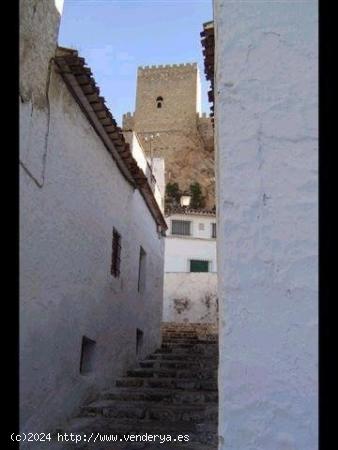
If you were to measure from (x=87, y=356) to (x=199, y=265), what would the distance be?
19558mm

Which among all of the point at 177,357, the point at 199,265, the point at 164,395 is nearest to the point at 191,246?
the point at 199,265

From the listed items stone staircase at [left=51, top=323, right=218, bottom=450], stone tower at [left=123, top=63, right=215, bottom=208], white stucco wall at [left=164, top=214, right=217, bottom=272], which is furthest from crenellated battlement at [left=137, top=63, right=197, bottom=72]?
stone staircase at [left=51, top=323, right=218, bottom=450]

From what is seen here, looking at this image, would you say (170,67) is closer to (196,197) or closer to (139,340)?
(196,197)

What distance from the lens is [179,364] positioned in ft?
35.3

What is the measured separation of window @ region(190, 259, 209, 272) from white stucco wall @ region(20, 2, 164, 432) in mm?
16771

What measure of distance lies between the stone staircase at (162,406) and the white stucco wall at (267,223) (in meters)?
4.24

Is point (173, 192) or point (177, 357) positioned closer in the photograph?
point (177, 357)

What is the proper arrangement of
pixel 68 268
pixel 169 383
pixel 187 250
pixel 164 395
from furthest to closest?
pixel 187 250
pixel 169 383
pixel 164 395
pixel 68 268

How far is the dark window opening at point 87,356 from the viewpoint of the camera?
328 inches

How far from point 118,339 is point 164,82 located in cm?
3673

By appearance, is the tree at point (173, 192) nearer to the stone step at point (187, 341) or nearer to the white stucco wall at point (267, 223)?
the stone step at point (187, 341)

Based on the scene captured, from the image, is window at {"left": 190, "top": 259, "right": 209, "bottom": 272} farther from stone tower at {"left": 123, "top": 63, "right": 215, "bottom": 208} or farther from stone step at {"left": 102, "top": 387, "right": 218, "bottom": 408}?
stone step at {"left": 102, "top": 387, "right": 218, "bottom": 408}

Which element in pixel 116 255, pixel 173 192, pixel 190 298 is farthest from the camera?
pixel 173 192

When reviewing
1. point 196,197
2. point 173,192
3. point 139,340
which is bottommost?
point 139,340
